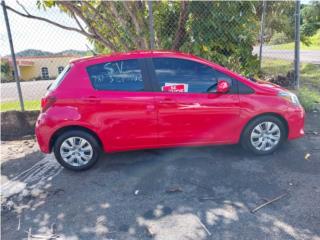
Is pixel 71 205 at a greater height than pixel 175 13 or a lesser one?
lesser

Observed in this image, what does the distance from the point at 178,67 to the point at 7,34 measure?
3.81 m

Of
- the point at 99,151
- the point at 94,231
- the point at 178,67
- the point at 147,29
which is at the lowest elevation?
the point at 94,231

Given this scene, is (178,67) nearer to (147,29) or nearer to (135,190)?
(135,190)

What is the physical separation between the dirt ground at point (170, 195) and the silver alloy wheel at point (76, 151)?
19cm

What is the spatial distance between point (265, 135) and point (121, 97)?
218 cm

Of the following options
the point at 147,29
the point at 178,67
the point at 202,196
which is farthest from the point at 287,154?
the point at 147,29

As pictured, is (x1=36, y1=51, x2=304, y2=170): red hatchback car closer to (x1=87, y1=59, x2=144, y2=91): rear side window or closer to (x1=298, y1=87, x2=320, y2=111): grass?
(x1=87, y1=59, x2=144, y2=91): rear side window

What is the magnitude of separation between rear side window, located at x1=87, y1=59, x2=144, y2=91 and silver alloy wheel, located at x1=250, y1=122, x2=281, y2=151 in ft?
5.90

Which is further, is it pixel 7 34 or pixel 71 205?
pixel 7 34

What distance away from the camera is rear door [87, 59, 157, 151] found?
3973 mm

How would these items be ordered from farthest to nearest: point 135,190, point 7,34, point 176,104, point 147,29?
point 147,29
point 7,34
point 176,104
point 135,190

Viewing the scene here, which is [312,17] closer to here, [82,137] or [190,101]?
[190,101]

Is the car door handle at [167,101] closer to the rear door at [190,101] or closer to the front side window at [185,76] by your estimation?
the rear door at [190,101]

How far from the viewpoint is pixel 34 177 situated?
13.9ft
